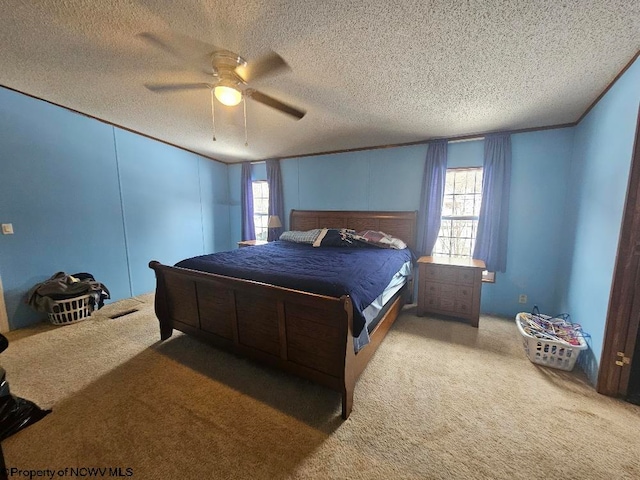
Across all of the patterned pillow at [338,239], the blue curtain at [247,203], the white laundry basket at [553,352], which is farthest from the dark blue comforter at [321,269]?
the blue curtain at [247,203]

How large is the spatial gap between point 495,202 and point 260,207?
4.14m

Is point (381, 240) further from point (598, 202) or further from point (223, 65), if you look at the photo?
point (223, 65)

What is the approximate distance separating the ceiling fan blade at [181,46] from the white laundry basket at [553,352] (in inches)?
139

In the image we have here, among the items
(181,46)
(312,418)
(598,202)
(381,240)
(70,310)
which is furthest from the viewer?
(381,240)

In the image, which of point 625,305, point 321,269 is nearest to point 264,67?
point 321,269

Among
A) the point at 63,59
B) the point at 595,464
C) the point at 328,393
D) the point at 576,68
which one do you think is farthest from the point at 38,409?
the point at 576,68

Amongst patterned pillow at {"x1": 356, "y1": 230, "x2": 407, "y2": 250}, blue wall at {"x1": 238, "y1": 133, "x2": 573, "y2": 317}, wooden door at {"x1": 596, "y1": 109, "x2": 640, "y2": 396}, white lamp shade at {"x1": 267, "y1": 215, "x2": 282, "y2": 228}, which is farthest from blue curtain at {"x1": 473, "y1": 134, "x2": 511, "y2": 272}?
white lamp shade at {"x1": 267, "y1": 215, "x2": 282, "y2": 228}

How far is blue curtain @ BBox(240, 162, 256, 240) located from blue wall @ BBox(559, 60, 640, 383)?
484 cm

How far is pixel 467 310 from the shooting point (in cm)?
291

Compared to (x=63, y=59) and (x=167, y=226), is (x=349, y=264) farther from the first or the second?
(x=167, y=226)

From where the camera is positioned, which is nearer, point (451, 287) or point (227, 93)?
point (227, 93)

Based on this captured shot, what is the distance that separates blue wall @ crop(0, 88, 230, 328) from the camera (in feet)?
8.93

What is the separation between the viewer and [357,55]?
1779 millimetres

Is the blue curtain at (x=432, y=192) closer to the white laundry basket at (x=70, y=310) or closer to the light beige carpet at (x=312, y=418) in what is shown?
the light beige carpet at (x=312, y=418)
